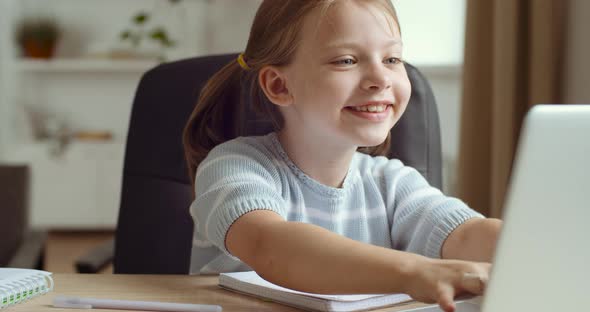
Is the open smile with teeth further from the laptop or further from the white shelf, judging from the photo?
the white shelf

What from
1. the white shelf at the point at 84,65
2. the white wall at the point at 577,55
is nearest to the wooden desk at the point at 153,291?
the white wall at the point at 577,55

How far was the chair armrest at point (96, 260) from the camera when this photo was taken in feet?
5.10

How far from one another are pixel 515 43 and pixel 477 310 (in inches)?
64.9

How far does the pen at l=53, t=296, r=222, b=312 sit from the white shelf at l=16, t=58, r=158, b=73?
421cm

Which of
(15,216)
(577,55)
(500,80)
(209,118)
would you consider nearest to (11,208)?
(15,216)

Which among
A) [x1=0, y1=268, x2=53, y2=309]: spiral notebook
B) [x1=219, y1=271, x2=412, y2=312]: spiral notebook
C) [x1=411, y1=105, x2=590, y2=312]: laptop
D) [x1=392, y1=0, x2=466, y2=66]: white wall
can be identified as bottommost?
[x1=219, y1=271, x2=412, y2=312]: spiral notebook

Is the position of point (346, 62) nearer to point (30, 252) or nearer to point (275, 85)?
point (275, 85)

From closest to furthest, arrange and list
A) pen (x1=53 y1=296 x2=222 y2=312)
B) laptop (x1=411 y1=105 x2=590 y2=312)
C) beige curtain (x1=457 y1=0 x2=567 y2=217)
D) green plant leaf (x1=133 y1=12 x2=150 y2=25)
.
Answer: laptop (x1=411 y1=105 x2=590 y2=312) → pen (x1=53 y1=296 x2=222 y2=312) → beige curtain (x1=457 y1=0 x2=567 y2=217) → green plant leaf (x1=133 y1=12 x2=150 y2=25)

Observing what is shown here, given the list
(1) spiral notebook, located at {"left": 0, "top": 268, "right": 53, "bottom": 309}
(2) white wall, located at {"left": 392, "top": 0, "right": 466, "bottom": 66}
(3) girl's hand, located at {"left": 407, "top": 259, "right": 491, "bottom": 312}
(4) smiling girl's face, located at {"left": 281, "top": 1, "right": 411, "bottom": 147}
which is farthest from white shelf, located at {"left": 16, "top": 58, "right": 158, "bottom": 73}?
(3) girl's hand, located at {"left": 407, "top": 259, "right": 491, "bottom": 312}

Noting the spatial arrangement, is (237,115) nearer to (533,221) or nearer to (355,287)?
(355,287)

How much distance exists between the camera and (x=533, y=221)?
0.58 meters

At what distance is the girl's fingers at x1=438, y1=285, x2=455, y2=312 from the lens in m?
0.70

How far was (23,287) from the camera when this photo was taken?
0.90 meters

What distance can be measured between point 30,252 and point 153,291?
1.12 m
